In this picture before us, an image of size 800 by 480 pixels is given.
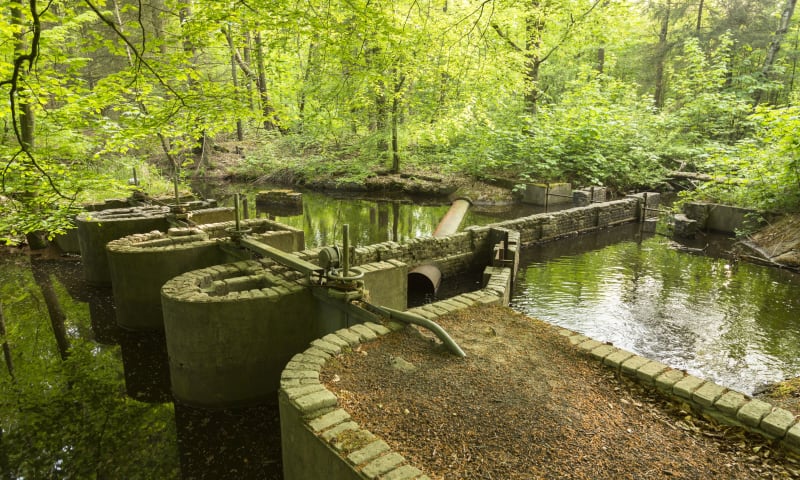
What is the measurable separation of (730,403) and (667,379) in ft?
1.45

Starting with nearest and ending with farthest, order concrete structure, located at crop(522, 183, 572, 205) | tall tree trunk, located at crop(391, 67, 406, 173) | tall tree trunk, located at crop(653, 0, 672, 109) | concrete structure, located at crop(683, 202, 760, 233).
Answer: concrete structure, located at crop(683, 202, 760, 233) < tall tree trunk, located at crop(391, 67, 406, 173) < concrete structure, located at crop(522, 183, 572, 205) < tall tree trunk, located at crop(653, 0, 672, 109)

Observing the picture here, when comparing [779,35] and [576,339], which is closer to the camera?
[576,339]

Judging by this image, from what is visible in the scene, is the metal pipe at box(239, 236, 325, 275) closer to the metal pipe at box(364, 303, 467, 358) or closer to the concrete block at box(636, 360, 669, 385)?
the metal pipe at box(364, 303, 467, 358)

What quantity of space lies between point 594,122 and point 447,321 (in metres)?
19.1

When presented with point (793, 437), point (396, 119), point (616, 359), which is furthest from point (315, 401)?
point (396, 119)

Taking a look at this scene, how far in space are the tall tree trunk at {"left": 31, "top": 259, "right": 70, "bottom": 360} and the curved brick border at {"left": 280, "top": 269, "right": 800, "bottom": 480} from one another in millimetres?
5636

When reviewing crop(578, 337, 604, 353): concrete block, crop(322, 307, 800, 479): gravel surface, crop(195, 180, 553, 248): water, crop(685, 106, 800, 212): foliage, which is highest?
crop(685, 106, 800, 212): foliage

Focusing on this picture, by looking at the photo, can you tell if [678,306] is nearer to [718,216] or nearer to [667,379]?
[667,379]

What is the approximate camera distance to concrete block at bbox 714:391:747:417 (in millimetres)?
3203

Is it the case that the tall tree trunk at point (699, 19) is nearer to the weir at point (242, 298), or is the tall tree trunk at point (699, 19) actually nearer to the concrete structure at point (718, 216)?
the concrete structure at point (718, 216)

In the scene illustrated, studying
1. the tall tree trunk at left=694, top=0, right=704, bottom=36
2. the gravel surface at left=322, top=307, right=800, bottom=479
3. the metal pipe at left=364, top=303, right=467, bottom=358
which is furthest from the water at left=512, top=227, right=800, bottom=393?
the tall tree trunk at left=694, top=0, right=704, bottom=36

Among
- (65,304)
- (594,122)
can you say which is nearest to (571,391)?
(65,304)

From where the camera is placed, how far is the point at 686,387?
3463mm

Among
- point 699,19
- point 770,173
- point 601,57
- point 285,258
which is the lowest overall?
point 285,258
